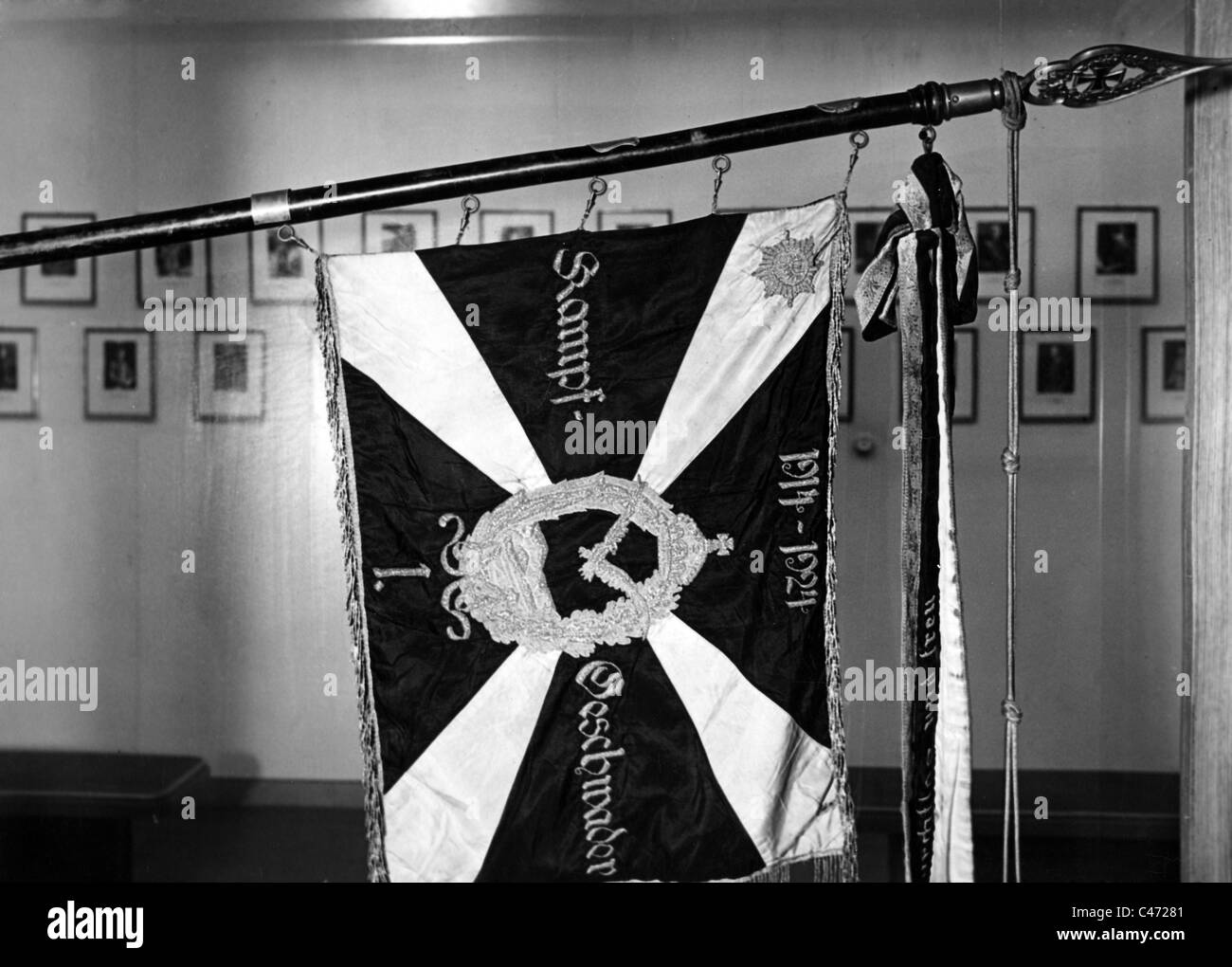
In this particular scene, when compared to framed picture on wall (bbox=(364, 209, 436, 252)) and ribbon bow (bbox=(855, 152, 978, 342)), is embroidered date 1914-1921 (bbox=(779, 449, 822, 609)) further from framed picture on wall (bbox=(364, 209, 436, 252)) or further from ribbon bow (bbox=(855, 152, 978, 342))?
framed picture on wall (bbox=(364, 209, 436, 252))

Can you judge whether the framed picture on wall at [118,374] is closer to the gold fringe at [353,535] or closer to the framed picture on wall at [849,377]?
the gold fringe at [353,535]

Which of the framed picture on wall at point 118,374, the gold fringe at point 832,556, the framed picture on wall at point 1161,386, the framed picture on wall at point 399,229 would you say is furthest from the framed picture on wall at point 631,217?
the framed picture on wall at point 1161,386

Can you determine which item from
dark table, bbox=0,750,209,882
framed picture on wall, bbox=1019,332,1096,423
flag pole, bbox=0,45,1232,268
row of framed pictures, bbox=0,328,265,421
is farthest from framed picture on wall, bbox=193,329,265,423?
framed picture on wall, bbox=1019,332,1096,423

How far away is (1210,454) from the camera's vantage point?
1.65m

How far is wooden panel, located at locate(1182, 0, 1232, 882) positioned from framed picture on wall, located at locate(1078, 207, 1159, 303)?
67 centimetres

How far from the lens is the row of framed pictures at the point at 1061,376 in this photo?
2.31m

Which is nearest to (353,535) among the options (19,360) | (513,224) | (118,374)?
(513,224)

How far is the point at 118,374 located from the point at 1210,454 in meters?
2.38

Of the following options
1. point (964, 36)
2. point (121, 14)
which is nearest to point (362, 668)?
point (121, 14)

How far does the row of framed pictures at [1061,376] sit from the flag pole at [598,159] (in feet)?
2.85

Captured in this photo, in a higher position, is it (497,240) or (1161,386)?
(497,240)

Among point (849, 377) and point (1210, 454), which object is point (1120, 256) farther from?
point (1210, 454)

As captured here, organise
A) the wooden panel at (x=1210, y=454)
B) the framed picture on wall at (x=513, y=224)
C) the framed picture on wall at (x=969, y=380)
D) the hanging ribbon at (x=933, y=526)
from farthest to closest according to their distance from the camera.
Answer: the framed picture on wall at (x=969, y=380)
the framed picture on wall at (x=513, y=224)
the wooden panel at (x=1210, y=454)
the hanging ribbon at (x=933, y=526)

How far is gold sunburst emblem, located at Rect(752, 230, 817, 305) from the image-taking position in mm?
1619
